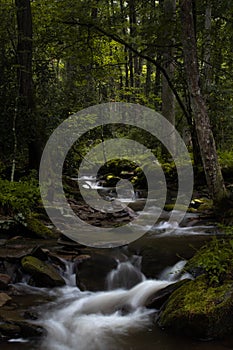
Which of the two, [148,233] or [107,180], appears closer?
[148,233]

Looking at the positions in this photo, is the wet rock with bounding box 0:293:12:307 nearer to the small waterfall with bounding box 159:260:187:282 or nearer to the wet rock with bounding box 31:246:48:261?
the wet rock with bounding box 31:246:48:261

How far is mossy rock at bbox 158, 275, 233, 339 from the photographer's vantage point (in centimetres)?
436

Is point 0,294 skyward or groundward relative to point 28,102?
groundward

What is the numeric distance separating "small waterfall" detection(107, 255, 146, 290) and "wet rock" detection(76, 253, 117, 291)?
0.10m

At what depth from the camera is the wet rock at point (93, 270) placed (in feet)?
20.2

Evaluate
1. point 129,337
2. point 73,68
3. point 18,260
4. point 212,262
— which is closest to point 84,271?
point 18,260

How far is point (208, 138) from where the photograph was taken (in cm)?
751

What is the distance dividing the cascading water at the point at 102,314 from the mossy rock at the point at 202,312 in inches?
17.7

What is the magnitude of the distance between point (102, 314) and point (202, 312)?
1613 millimetres

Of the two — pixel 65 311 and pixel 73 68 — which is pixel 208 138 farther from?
pixel 73 68

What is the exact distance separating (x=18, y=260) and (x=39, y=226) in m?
2.08

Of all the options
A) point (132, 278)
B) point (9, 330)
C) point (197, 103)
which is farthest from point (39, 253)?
point (197, 103)

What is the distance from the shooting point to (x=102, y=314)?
5.41 metres

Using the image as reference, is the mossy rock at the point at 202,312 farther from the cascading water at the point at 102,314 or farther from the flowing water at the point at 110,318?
the cascading water at the point at 102,314
